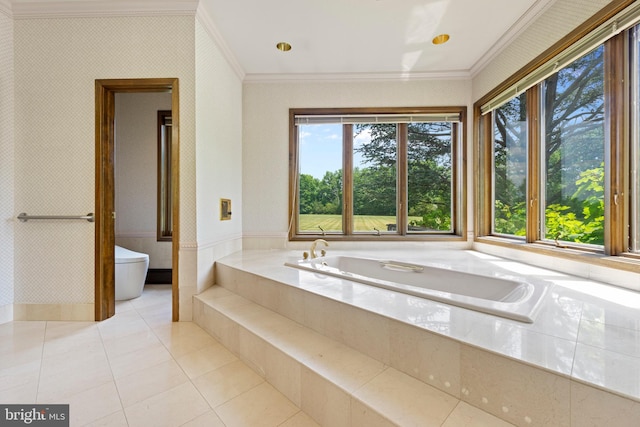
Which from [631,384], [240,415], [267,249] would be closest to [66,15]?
[267,249]

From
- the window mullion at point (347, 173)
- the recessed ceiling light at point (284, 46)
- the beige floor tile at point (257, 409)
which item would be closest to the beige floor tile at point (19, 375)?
the beige floor tile at point (257, 409)

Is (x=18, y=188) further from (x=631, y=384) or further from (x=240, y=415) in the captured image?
(x=631, y=384)

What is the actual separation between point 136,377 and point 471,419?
160cm

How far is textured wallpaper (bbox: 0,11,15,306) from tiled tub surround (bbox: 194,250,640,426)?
1.73 metres

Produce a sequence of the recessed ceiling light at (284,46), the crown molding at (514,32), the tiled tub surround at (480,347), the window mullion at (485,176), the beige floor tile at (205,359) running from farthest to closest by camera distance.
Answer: the window mullion at (485,176) < the recessed ceiling light at (284,46) < the crown molding at (514,32) < the beige floor tile at (205,359) < the tiled tub surround at (480,347)

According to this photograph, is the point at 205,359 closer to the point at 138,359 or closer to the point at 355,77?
the point at 138,359

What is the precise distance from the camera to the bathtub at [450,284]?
3.84 ft

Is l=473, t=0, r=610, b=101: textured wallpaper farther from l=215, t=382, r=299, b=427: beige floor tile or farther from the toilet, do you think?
the toilet

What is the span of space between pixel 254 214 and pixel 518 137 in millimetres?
2835

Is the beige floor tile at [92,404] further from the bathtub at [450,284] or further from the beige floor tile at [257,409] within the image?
the bathtub at [450,284]

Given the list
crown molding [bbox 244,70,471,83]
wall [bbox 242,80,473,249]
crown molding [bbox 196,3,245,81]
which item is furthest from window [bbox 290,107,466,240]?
crown molding [bbox 196,3,245,81]

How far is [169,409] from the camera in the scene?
114 centimetres

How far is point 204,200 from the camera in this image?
2119 millimetres

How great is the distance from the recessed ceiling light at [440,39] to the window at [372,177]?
83 centimetres
